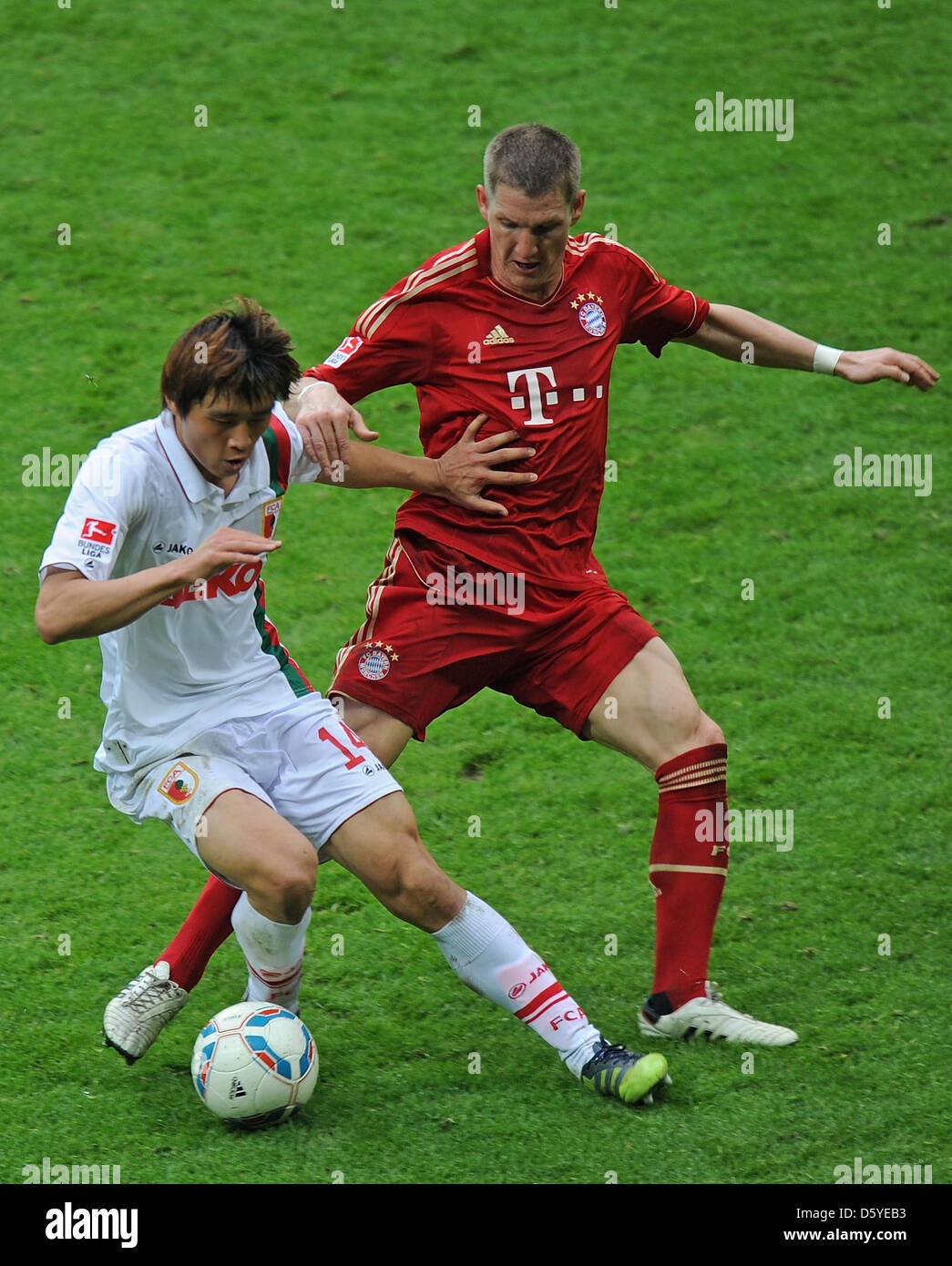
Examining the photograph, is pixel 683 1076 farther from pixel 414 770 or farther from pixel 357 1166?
pixel 414 770

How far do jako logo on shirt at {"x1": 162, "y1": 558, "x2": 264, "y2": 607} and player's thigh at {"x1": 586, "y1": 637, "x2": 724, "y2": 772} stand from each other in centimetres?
109

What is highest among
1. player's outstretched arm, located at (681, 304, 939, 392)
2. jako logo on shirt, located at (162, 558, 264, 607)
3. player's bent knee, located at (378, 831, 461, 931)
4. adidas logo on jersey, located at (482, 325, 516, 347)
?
player's outstretched arm, located at (681, 304, 939, 392)

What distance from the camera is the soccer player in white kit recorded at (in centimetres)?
385

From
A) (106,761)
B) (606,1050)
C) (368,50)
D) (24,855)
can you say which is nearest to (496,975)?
(606,1050)

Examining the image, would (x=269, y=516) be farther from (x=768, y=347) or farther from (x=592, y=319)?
(x=768, y=347)

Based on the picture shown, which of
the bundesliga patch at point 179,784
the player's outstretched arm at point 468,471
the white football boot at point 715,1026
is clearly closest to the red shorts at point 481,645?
the player's outstretched arm at point 468,471

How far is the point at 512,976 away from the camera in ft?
13.9

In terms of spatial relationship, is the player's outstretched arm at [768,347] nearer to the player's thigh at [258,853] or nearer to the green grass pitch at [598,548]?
the green grass pitch at [598,548]

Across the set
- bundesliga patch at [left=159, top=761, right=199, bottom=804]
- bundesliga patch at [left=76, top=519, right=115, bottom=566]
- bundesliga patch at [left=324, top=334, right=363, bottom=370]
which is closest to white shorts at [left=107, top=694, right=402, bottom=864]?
bundesliga patch at [left=159, top=761, right=199, bottom=804]

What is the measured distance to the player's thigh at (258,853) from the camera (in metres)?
3.91

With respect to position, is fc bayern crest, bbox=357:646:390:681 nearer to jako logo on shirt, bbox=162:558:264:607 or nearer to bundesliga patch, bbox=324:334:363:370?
jako logo on shirt, bbox=162:558:264:607

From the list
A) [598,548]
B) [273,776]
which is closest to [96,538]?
[273,776]

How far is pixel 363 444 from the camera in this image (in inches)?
178

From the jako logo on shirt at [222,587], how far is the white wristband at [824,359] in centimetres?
198
